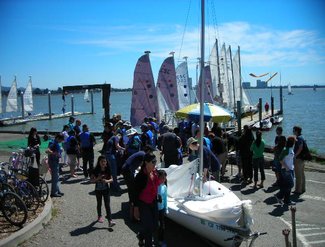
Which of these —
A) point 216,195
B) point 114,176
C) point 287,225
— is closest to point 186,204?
point 216,195

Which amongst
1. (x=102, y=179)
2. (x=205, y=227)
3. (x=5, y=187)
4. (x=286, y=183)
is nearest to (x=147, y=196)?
(x=205, y=227)

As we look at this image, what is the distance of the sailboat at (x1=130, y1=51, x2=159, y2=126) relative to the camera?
1986cm

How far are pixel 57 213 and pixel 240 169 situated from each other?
6474mm

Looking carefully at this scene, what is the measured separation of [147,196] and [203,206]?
→ 1544 millimetres

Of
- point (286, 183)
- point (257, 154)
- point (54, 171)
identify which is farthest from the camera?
point (257, 154)

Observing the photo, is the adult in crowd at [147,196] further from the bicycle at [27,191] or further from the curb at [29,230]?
the bicycle at [27,191]

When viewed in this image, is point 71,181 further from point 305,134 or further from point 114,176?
point 305,134

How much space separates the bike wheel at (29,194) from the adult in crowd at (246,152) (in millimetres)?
6499

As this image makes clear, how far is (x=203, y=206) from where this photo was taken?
6742 mm

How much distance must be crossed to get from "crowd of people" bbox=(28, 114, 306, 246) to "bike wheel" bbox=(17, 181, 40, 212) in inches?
54.8

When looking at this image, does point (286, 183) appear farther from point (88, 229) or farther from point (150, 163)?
point (88, 229)

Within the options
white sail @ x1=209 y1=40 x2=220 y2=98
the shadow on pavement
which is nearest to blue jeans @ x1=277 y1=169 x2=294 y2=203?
the shadow on pavement

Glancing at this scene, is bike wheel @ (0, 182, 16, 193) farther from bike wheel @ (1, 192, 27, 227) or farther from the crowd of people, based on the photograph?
the crowd of people

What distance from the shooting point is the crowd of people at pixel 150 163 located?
5.75m
